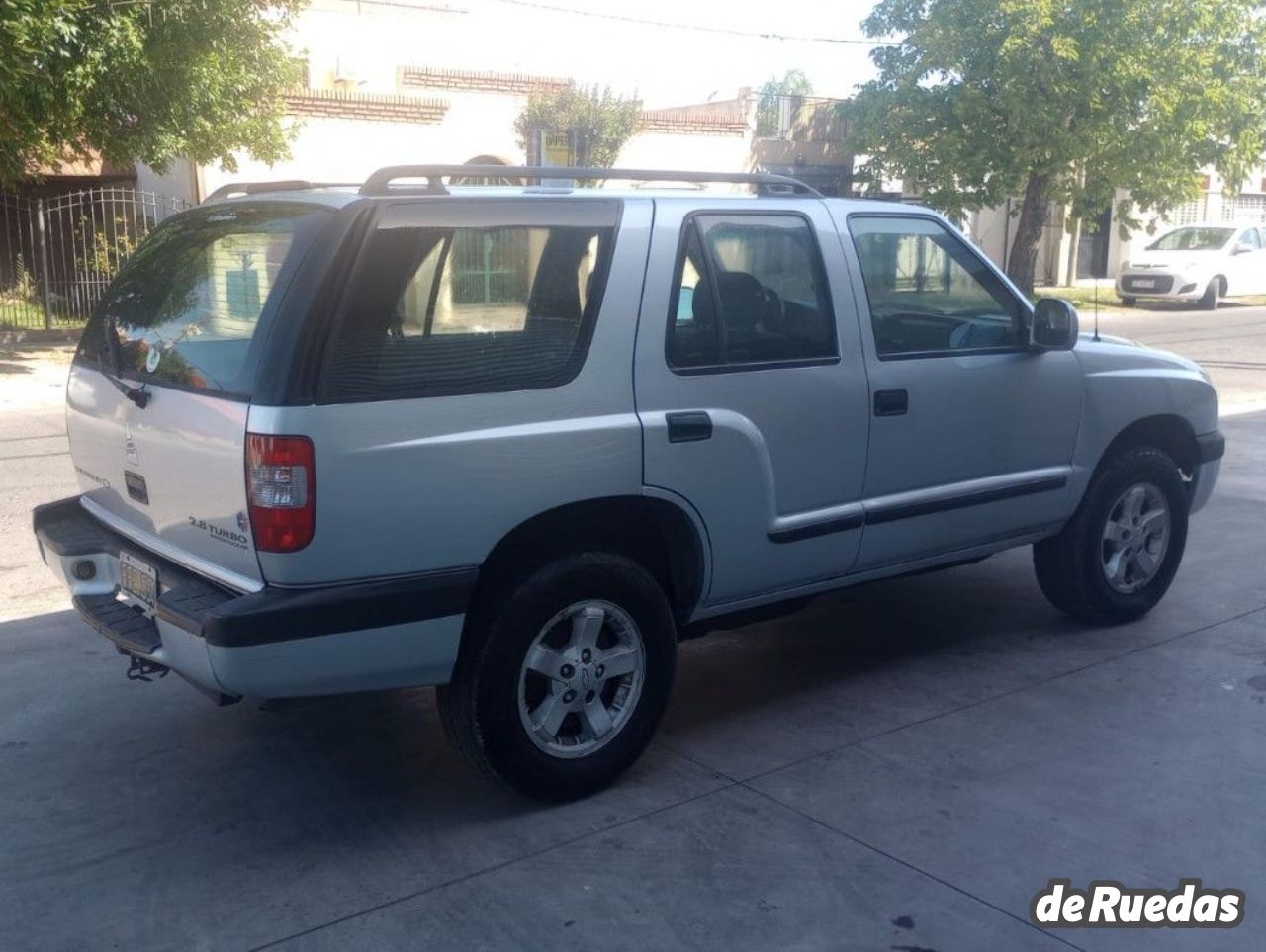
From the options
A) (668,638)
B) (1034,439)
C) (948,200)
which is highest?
(948,200)

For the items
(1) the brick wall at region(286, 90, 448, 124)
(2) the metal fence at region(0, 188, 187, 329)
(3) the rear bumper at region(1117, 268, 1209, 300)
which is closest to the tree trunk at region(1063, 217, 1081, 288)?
(3) the rear bumper at region(1117, 268, 1209, 300)

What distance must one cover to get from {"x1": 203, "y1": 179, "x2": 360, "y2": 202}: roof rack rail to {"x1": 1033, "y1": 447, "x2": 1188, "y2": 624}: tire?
131 inches

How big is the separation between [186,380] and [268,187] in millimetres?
930

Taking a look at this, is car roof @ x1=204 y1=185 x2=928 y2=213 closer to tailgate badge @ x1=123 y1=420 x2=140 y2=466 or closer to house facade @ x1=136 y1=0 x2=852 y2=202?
tailgate badge @ x1=123 y1=420 x2=140 y2=466

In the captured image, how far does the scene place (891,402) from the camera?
4805mm

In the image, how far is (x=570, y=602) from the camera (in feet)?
13.3

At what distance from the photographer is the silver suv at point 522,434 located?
3.61 metres

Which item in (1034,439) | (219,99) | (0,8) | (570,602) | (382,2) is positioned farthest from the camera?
(382,2)

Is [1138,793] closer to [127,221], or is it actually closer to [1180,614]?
[1180,614]

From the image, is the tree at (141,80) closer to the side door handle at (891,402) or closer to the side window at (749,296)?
the side window at (749,296)

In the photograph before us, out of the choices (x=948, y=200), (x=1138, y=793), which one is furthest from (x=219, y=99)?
(x=948, y=200)

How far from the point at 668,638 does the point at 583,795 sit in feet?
1.83

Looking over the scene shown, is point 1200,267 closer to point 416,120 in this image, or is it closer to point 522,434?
point 416,120

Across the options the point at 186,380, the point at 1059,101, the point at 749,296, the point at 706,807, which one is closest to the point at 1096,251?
the point at 1059,101
